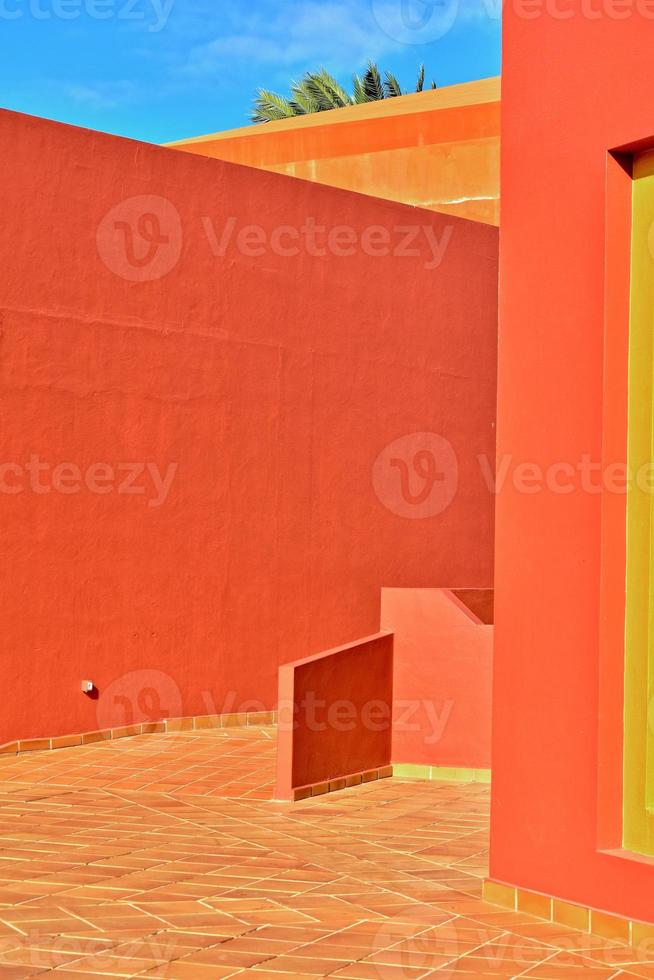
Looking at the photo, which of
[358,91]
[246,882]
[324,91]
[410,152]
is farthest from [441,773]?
[324,91]

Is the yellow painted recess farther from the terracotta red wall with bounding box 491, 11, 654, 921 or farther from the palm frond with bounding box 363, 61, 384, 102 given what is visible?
the palm frond with bounding box 363, 61, 384, 102

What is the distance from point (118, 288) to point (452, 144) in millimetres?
6431

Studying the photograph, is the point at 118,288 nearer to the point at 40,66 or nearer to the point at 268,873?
the point at 40,66

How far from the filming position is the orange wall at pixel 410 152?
14.1 meters

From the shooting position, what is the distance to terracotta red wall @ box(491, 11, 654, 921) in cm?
452

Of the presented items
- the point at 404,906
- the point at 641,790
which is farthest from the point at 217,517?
the point at 641,790

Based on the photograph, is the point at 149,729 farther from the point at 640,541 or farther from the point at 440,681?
the point at 640,541

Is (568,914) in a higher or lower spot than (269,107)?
lower

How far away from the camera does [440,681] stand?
334 inches

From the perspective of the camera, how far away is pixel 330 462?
34.6ft

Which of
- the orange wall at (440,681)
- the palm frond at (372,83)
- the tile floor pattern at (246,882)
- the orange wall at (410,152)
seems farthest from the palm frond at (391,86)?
the tile floor pattern at (246,882)

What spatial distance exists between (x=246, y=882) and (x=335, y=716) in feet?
8.55

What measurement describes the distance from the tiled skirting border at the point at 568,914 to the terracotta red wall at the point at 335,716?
107 inches

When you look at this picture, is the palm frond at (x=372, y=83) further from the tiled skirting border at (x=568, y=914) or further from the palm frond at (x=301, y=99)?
the tiled skirting border at (x=568, y=914)
